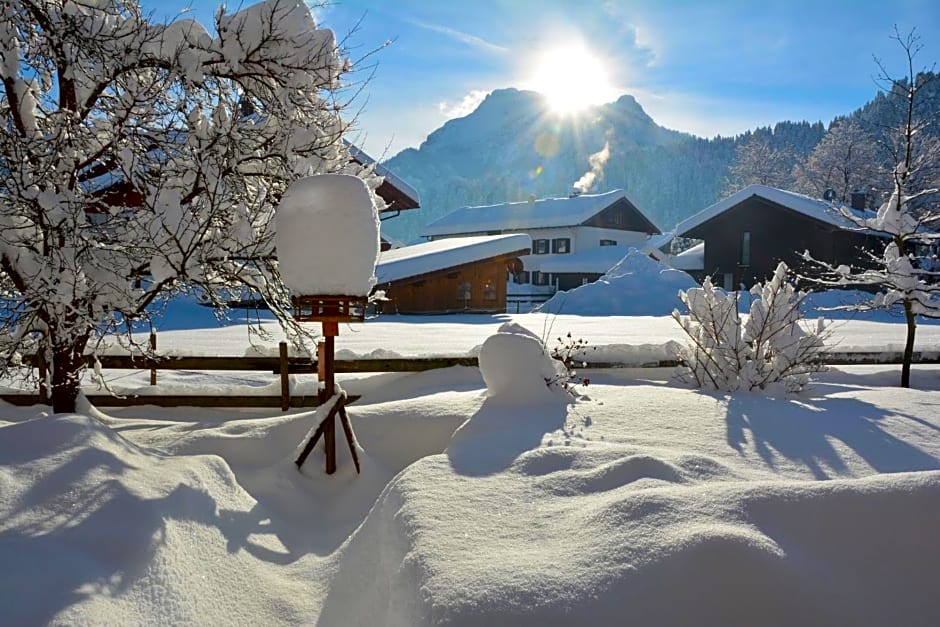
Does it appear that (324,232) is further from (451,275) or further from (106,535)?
(451,275)

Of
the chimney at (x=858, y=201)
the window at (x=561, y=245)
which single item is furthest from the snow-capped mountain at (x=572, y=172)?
the chimney at (x=858, y=201)

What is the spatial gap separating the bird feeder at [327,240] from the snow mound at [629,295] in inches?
750

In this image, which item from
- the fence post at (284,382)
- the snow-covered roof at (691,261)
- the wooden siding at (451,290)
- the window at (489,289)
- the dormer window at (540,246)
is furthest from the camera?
the dormer window at (540,246)

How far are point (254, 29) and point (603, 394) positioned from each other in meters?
5.18

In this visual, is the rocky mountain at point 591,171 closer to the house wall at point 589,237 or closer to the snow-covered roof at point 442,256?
the house wall at point 589,237

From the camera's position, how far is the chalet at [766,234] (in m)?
28.4

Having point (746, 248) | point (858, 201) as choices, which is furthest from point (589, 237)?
point (858, 201)

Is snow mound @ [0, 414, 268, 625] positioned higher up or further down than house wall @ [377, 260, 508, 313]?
further down

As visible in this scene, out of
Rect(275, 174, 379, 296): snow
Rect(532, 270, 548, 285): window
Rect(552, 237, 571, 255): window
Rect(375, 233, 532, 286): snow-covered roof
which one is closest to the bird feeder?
Rect(275, 174, 379, 296): snow

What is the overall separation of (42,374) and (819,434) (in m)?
7.40

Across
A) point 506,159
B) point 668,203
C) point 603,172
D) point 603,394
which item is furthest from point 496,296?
point 506,159

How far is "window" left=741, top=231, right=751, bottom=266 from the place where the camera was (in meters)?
32.3

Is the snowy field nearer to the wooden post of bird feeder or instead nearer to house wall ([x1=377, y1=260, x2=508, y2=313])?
the wooden post of bird feeder

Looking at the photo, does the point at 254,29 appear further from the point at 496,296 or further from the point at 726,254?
the point at 726,254
